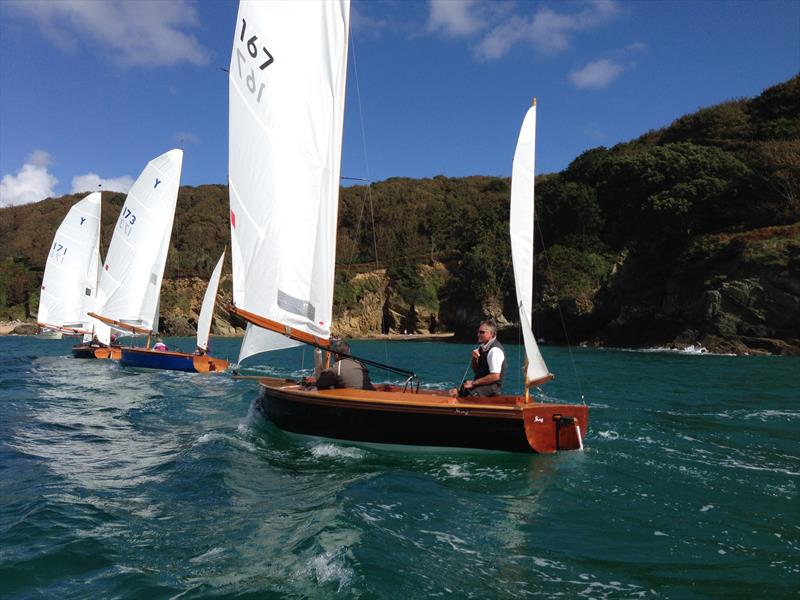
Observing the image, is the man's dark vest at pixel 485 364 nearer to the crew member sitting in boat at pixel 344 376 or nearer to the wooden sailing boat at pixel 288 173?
the wooden sailing boat at pixel 288 173

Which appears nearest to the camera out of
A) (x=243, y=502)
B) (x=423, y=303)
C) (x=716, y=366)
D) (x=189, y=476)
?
(x=243, y=502)

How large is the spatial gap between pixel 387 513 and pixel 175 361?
16.5m

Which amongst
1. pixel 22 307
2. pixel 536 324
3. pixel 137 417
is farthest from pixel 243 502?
pixel 22 307

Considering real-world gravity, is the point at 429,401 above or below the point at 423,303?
below

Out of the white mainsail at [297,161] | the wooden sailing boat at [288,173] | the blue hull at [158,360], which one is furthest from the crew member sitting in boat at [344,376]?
the blue hull at [158,360]

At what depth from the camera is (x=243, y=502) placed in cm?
620

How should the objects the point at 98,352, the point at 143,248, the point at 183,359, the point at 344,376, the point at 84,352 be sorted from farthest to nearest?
the point at 84,352 < the point at 98,352 < the point at 143,248 < the point at 183,359 < the point at 344,376

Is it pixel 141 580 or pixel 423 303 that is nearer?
pixel 141 580

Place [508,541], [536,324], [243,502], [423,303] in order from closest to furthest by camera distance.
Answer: [508,541] → [243,502] → [536,324] → [423,303]

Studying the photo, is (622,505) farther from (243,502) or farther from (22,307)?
(22,307)

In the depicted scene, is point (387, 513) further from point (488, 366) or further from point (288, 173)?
point (288, 173)

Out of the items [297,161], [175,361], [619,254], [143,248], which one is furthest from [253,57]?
[619,254]

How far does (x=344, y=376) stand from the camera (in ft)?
29.7

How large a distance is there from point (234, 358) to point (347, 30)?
23.2 meters
